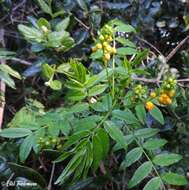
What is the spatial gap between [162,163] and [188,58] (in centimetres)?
47

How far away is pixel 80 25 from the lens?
4.39ft

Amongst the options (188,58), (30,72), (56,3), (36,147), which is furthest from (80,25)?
(36,147)

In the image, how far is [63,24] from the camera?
3.84ft

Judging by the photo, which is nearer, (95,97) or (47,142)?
(47,142)

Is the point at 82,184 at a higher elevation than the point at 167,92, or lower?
lower

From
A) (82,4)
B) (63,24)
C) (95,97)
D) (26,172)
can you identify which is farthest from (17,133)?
(82,4)

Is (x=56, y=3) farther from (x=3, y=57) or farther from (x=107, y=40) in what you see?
(x=107, y=40)

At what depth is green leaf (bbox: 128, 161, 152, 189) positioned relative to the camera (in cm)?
91

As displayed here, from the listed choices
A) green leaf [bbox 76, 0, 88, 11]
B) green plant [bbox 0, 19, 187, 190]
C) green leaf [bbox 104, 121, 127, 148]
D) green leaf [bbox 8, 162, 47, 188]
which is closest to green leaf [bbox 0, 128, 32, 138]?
green plant [bbox 0, 19, 187, 190]

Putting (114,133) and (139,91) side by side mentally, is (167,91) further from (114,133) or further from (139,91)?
(114,133)

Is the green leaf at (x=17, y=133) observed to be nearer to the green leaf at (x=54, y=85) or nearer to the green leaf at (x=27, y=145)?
the green leaf at (x=27, y=145)

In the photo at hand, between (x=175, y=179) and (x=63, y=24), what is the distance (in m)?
0.57

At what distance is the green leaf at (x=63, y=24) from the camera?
1162mm

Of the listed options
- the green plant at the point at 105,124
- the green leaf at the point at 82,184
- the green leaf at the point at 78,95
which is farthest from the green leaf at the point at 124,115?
the green leaf at the point at 82,184
